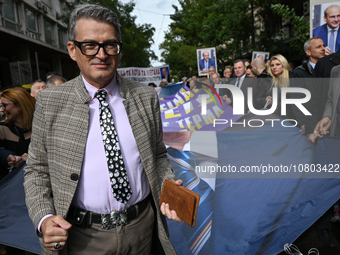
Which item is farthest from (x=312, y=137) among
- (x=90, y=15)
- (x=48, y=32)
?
(x=48, y=32)

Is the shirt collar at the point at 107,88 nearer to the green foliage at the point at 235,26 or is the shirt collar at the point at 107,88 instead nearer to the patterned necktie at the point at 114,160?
the patterned necktie at the point at 114,160

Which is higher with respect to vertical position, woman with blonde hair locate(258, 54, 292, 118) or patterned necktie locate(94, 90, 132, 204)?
woman with blonde hair locate(258, 54, 292, 118)

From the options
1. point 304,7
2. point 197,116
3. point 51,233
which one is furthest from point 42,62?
point 51,233

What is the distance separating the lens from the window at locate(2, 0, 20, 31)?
20.5 meters

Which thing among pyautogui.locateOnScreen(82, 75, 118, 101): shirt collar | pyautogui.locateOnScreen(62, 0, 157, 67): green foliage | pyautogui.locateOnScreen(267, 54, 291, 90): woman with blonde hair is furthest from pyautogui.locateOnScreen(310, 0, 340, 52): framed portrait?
pyautogui.locateOnScreen(62, 0, 157, 67): green foliage

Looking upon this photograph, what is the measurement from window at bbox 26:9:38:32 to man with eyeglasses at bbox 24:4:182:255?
88.5 ft

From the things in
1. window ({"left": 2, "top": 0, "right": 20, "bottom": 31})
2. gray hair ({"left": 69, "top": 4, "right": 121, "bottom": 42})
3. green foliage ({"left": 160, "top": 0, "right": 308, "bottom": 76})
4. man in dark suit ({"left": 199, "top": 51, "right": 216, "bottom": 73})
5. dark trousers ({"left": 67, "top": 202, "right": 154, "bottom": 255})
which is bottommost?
dark trousers ({"left": 67, "top": 202, "right": 154, "bottom": 255})

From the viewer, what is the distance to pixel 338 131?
305 cm

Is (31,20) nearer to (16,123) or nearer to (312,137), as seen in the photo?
(16,123)

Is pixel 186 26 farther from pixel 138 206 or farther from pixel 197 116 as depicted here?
pixel 138 206

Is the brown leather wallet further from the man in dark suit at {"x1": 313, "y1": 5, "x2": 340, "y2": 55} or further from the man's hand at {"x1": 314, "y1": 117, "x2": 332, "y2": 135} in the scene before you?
the man in dark suit at {"x1": 313, "y1": 5, "x2": 340, "y2": 55}

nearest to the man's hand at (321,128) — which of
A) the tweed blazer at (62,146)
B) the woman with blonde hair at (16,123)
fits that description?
the tweed blazer at (62,146)

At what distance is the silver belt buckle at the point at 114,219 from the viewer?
5.08 ft

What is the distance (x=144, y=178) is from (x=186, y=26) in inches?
935
